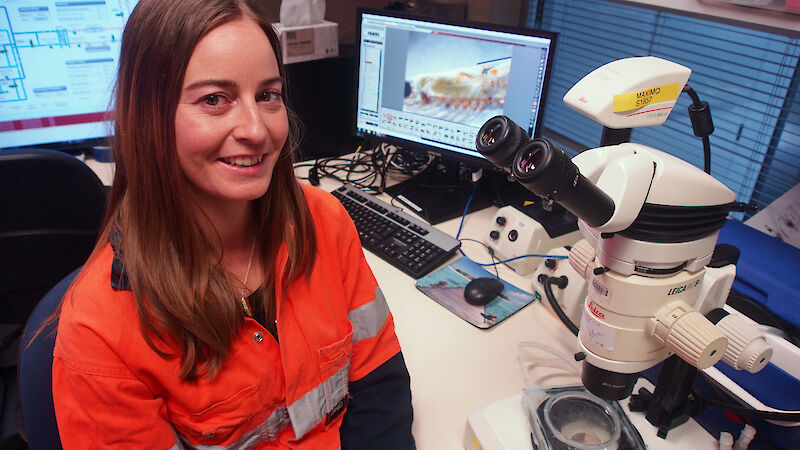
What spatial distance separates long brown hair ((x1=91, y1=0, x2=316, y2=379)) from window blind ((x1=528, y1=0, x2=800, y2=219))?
0.97m

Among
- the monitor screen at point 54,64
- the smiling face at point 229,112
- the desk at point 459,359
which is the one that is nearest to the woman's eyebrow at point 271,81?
the smiling face at point 229,112

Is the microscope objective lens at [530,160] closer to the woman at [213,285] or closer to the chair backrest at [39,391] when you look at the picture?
the woman at [213,285]

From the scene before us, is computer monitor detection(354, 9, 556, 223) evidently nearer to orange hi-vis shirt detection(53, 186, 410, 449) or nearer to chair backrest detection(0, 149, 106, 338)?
orange hi-vis shirt detection(53, 186, 410, 449)

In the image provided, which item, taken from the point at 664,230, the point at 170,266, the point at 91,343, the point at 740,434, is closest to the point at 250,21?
the point at 170,266

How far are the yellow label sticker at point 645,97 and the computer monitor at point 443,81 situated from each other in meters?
0.65

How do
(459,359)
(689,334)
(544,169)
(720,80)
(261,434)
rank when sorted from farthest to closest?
(720,80)
(459,359)
(261,434)
(689,334)
(544,169)

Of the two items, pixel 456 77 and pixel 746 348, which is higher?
pixel 456 77

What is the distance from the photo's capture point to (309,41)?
1.66 m

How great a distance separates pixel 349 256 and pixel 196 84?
41cm

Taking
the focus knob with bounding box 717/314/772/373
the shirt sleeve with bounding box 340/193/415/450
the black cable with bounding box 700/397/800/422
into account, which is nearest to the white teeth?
the shirt sleeve with bounding box 340/193/415/450

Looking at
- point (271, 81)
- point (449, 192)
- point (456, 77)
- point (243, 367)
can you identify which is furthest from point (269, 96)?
point (449, 192)

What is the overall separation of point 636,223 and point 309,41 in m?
1.31

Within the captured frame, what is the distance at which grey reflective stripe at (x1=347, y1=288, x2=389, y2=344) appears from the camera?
0.97 m

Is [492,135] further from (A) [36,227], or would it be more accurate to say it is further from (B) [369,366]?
(A) [36,227]
